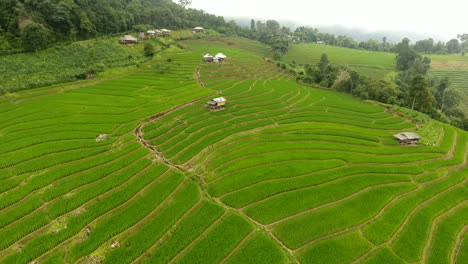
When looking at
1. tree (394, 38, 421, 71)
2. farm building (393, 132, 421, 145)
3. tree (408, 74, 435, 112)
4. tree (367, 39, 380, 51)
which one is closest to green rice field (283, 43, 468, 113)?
tree (394, 38, 421, 71)

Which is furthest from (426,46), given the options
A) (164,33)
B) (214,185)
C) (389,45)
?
(214,185)

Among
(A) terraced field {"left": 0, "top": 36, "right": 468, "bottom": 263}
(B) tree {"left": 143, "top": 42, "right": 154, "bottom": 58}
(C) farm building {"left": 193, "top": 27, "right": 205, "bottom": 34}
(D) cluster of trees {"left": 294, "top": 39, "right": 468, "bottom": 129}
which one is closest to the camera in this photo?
(A) terraced field {"left": 0, "top": 36, "right": 468, "bottom": 263}

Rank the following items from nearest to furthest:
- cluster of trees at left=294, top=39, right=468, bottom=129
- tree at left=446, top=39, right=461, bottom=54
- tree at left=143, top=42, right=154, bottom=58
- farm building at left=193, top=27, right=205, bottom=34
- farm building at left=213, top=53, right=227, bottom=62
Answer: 1. cluster of trees at left=294, top=39, right=468, bottom=129
2. tree at left=143, top=42, right=154, bottom=58
3. farm building at left=213, top=53, right=227, bottom=62
4. farm building at left=193, top=27, right=205, bottom=34
5. tree at left=446, top=39, right=461, bottom=54

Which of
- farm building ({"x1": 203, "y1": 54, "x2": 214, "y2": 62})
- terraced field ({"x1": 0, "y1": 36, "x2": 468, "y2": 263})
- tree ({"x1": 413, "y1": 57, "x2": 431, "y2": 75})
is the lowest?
terraced field ({"x1": 0, "y1": 36, "x2": 468, "y2": 263})

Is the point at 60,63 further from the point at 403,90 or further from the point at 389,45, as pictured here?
the point at 389,45

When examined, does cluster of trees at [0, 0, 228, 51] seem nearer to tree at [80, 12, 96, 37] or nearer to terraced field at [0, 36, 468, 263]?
tree at [80, 12, 96, 37]

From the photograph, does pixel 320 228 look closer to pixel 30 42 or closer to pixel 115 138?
pixel 115 138

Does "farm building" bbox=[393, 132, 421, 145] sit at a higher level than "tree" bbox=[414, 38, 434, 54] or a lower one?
lower
